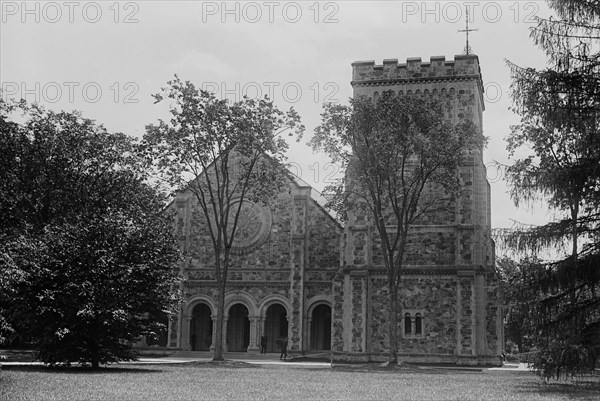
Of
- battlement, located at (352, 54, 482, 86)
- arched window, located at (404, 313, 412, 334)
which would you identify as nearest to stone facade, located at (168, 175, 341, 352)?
arched window, located at (404, 313, 412, 334)

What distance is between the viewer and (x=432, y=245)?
37750 mm

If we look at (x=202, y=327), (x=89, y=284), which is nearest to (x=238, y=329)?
(x=202, y=327)

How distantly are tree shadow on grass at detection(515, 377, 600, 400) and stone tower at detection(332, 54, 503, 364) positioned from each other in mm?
14627

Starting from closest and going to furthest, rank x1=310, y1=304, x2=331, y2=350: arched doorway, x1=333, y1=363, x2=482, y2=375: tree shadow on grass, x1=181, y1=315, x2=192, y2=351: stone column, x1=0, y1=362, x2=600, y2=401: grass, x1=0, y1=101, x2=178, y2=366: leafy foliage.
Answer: x1=0, y1=362, x2=600, y2=401: grass < x1=0, y1=101, x2=178, y2=366: leafy foliage < x1=333, y1=363, x2=482, y2=375: tree shadow on grass < x1=181, y1=315, x2=192, y2=351: stone column < x1=310, y1=304, x2=331, y2=350: arched doorway

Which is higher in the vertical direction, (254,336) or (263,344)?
(254,336)

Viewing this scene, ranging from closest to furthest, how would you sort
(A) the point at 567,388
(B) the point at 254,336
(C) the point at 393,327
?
(A) the point at 567,388 < (C) the point at 393,327 < (B) the point at 254,336

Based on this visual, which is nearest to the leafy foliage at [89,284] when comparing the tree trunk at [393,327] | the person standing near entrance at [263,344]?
the tree trunk at [393,327]

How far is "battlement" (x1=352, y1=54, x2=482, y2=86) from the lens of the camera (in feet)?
129

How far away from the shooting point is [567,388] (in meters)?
18.7

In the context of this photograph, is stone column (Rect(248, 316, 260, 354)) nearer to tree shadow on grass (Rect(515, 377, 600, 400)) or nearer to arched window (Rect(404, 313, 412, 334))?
arched window (Rect(404, 313, 412, 334))

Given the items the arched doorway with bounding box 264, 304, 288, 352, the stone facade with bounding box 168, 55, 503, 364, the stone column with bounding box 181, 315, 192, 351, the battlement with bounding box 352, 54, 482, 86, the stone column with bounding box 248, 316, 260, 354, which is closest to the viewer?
the stone facade with bounding box 168, 55, 503, 364

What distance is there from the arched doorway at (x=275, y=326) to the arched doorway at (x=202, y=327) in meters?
3.62

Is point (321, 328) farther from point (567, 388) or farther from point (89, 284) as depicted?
point (567, 388)

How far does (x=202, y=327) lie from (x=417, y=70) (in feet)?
65.4
